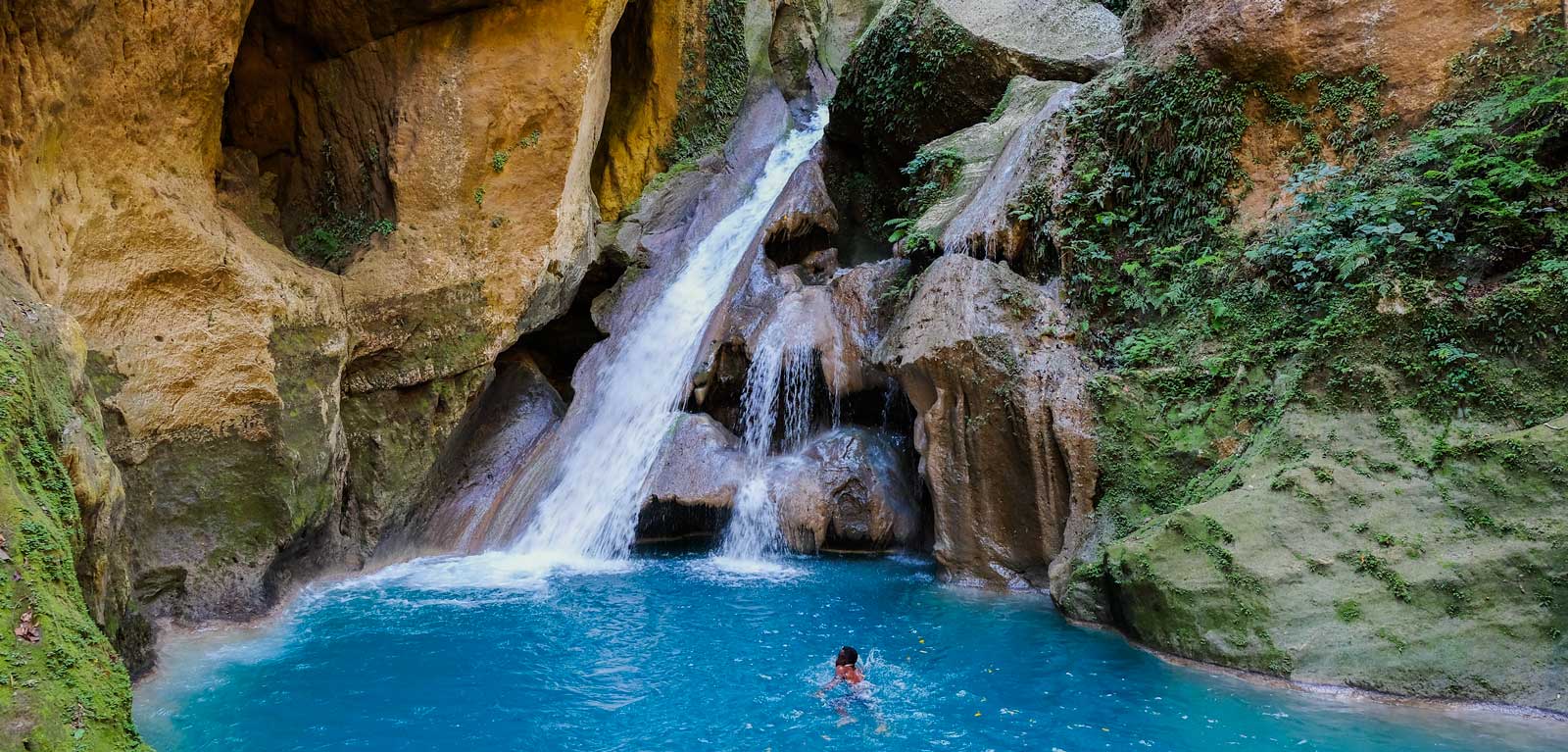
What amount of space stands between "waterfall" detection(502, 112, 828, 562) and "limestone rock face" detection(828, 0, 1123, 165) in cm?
292

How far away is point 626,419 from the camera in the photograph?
532 inches

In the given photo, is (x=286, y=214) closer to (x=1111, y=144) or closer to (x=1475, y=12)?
(x=1111, y=144)

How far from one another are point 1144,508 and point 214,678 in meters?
8.35

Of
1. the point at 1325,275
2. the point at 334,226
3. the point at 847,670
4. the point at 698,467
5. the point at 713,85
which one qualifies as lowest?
the point at 847,670

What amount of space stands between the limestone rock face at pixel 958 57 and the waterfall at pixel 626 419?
2.92 m

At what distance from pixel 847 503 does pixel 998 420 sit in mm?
2677

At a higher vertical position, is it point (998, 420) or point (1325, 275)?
point (1325, 275)

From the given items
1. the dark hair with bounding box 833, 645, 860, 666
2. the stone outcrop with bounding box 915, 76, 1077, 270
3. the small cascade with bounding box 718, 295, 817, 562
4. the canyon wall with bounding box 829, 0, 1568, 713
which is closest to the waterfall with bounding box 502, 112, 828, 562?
the small cascade with bounding box 718, 295, 817, 562

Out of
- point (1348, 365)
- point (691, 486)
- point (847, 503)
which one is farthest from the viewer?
point (691, 486)

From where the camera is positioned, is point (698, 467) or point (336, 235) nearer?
point (336, 235)

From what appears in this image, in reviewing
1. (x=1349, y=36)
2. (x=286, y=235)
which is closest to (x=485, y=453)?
(x=286, y=235)

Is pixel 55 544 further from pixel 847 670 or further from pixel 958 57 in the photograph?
pixel 958 57

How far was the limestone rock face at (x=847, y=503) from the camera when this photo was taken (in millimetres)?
11742

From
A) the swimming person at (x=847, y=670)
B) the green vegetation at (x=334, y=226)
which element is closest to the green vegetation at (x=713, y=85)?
the green vegetation at (x=334, y=226)
